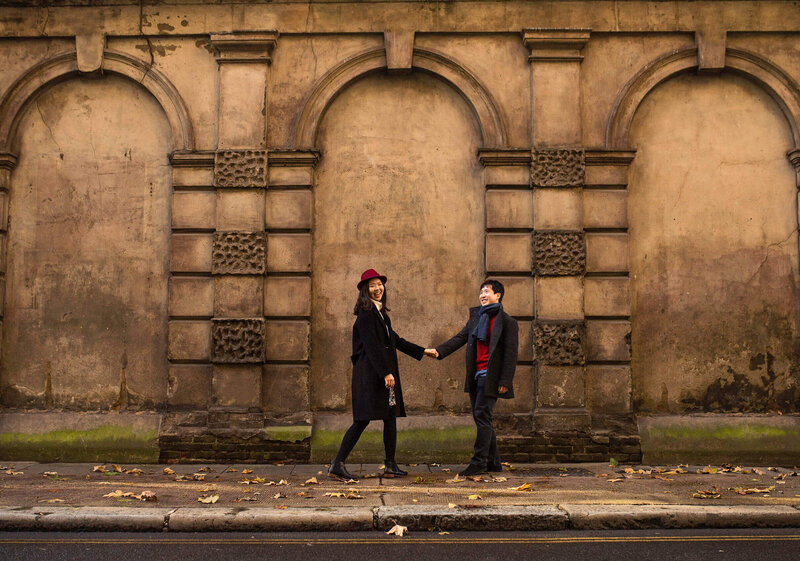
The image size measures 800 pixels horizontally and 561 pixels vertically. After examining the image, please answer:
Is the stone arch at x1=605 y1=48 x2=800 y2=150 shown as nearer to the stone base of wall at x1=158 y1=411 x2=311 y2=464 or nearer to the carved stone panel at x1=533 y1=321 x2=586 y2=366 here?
the carved stone panel at x1=533 y1=321 x2=586 y2=366

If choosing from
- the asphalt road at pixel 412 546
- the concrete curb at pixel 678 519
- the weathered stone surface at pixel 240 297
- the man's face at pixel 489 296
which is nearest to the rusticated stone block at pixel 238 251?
the weathered stone surface at pixel 240 297

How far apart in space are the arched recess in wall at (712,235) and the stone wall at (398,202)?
28 millimetres

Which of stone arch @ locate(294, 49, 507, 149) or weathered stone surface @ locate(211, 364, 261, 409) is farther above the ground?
stone arch @ locate(294, 49, 507, 149)

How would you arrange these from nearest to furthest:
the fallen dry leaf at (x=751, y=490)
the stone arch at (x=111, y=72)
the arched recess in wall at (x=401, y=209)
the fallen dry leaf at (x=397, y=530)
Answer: the fallen dry leaf at (x=397, y=530) → the fallen dry leaf at (x=751, y=490) → the arched recess in wall at (x=401, y=209) → the stone arch at (x=111, y=72)

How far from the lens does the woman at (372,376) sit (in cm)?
827

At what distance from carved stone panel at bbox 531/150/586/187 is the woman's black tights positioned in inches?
140

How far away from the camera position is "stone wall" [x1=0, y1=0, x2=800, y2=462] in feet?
32.9

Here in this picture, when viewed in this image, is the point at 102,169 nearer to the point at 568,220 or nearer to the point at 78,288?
the point at 78,288

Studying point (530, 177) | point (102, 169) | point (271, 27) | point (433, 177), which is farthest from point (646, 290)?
point (102, 169)

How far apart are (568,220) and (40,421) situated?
687 centimetres

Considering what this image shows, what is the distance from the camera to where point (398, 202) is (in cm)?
1034

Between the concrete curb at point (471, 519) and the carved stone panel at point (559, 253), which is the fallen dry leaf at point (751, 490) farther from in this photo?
the carved stone panel at point (559, 253)

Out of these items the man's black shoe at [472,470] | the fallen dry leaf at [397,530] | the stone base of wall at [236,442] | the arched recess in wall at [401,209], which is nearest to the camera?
the fallen dry leaf at [397,530]

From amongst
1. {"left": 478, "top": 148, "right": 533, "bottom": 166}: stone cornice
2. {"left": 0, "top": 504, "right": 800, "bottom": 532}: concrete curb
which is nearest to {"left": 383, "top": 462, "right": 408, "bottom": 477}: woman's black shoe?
{"left": 0, "top": 504, "right": 800, "bottom": 532}: concrete curb
